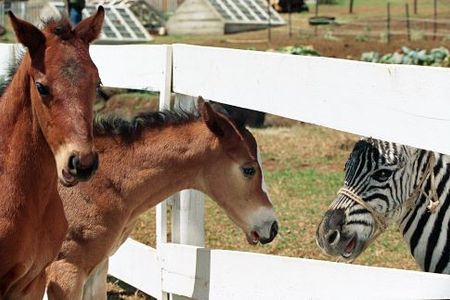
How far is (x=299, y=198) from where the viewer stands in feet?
35.2

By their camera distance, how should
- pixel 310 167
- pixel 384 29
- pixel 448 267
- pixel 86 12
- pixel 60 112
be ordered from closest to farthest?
1. pixel 60 112
2. pixel 448 267
3. pixel 310 167
4. pixel 86 12
5. pixel 384 29

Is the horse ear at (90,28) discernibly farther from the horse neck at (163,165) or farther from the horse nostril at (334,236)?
the horse nostril at (334,236)

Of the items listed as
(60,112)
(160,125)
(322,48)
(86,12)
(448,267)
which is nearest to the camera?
(60,112)

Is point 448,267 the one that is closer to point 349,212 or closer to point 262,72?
point 349,212

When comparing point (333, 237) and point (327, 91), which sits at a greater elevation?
point (327, 91)

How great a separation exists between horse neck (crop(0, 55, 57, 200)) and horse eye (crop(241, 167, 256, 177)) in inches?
55.8

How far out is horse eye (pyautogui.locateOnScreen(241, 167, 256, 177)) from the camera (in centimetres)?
620

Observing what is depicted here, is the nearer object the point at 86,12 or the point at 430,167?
the point at 430,167

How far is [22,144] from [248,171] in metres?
1.61

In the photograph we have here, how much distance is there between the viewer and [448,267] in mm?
5035

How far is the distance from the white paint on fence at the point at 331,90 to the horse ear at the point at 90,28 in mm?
1055

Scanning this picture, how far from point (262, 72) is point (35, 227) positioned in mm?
1564

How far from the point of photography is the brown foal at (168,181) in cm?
611

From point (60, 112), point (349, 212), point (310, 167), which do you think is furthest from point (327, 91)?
point (310, 167)
